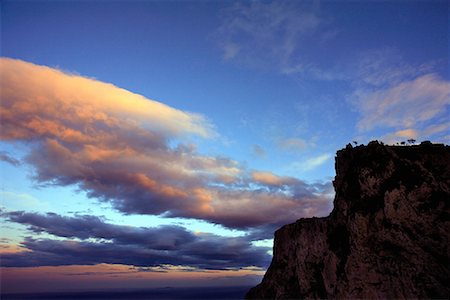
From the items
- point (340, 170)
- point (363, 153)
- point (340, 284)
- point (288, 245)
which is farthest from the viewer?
point (288, 245)

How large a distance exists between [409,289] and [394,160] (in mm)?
14253

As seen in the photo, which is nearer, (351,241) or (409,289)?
(409,289)

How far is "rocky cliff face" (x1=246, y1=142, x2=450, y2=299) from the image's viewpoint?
1420 inches

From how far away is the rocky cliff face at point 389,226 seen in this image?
36.1m

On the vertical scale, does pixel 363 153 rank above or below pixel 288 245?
above

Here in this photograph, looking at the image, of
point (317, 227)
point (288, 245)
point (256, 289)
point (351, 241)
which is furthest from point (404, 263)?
point (256, 289)

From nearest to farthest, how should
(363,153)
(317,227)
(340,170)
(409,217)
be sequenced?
(409,217) < (363,153) < (340,170) < (317,227)

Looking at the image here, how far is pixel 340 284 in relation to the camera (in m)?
41.7

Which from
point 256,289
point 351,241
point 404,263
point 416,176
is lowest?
point 256,289

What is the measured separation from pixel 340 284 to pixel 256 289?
105 feet

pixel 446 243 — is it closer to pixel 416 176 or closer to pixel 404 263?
pixel 404 263

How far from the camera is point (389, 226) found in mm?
39094

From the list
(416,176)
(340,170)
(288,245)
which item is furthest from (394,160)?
Result: (288,245)

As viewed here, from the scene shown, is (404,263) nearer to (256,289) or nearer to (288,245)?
(288,245)
